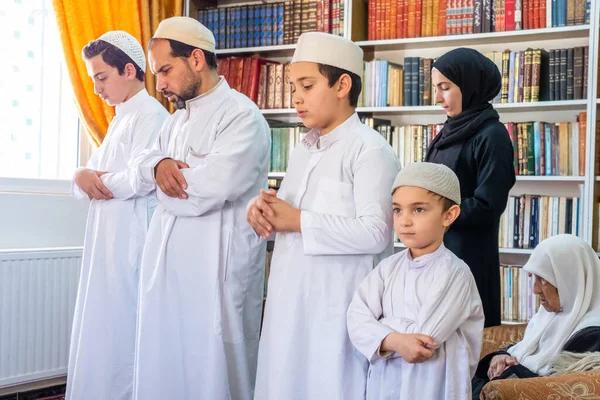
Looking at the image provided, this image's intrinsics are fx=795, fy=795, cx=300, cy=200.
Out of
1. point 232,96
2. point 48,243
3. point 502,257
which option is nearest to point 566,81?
point 502,257

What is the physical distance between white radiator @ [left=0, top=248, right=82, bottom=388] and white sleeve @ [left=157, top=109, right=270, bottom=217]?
1.53 meters

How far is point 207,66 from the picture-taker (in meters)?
2.79

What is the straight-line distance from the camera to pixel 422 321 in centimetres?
193

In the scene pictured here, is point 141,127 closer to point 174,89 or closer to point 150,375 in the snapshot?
A: point 174,89

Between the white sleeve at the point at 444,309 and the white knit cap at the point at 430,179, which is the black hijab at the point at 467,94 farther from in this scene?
the white sleeve at the point at 444,309

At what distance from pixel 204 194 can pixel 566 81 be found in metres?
2.14

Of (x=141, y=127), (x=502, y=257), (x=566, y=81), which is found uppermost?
(x=566, y=81)

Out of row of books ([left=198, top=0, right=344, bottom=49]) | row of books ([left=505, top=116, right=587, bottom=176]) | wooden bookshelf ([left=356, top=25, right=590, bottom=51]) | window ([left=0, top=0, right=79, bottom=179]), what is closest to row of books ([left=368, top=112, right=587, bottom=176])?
row of books ([left=505, top=116, right=587, bottom=176])

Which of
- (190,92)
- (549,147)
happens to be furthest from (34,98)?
(549,147)

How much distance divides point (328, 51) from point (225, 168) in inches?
21.6

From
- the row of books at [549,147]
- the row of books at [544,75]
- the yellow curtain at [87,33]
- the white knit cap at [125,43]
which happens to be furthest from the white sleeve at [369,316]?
the yellow curtain at [87,33]

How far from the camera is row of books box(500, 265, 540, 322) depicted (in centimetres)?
395

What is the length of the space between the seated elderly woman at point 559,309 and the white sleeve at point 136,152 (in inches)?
54.8

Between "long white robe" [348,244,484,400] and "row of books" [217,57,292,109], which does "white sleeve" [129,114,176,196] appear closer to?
"long white robe" [348,244,484,400]
